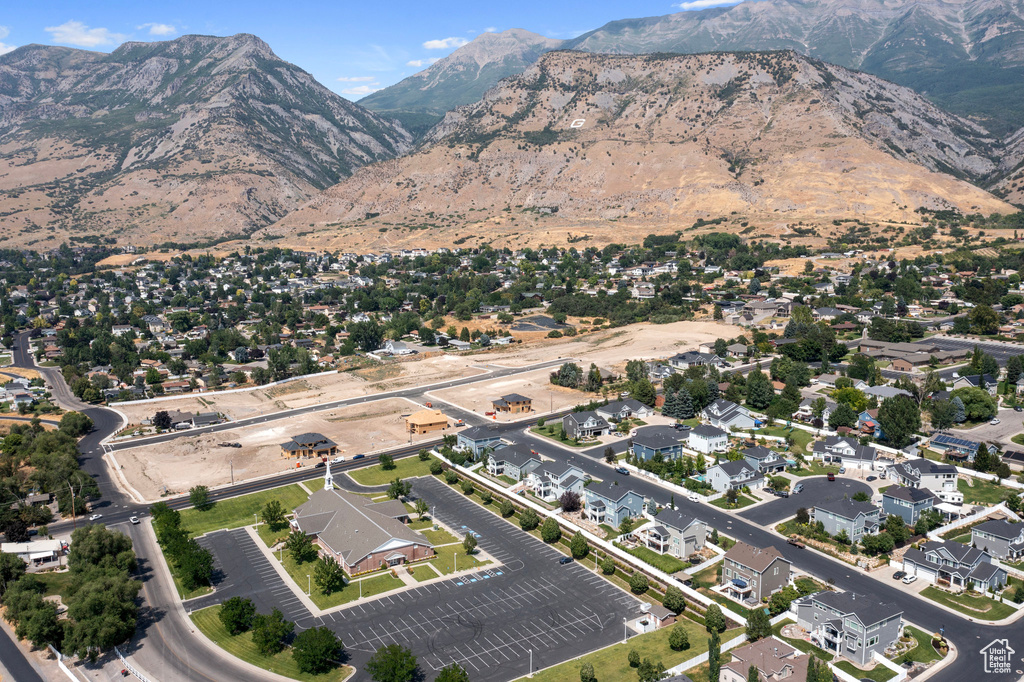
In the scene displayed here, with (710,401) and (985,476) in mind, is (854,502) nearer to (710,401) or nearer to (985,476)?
(985,476)

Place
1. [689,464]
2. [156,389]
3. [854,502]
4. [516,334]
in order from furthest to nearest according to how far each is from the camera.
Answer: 1. [516,334]
2. [156,389]
3. [689,464]
4. [854,502]

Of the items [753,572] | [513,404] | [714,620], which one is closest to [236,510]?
[513,404]

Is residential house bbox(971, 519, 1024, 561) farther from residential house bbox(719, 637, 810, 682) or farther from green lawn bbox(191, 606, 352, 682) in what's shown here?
green lawn bbox(191, 606, 352, 682)

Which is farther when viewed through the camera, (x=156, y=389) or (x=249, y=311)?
(x=249, y=311)

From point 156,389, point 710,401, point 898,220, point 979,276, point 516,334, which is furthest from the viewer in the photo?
point 898,220

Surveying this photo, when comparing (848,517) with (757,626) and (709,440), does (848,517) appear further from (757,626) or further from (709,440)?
(709,440)

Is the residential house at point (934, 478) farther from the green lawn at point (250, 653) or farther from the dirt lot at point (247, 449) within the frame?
the dirt lot at point (247, 449)

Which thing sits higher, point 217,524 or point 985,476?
point 217,524

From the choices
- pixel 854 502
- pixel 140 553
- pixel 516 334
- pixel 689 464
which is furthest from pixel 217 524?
pixel 516 334
